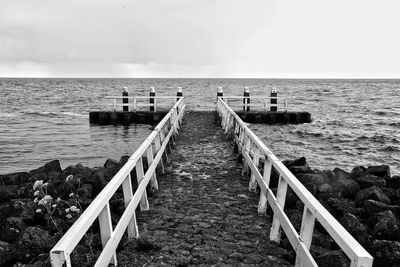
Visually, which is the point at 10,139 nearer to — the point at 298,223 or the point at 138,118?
the point at 138,118

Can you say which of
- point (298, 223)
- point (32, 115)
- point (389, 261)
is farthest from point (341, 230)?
point (32, 115)

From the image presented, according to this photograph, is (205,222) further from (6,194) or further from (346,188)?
(6,194)

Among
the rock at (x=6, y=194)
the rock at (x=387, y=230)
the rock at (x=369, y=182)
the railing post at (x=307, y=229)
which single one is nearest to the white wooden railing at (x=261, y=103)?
the rock at (x=369, y=182)

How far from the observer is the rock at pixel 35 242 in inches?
191

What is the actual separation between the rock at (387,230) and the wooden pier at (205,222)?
0.82 m

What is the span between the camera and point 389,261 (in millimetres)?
4551

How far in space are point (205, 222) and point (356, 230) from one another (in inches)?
85.7

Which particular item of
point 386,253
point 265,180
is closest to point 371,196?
point 265,180

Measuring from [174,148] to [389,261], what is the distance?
313 inches

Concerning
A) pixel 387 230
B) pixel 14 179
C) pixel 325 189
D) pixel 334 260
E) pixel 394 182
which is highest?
pixel 334 260

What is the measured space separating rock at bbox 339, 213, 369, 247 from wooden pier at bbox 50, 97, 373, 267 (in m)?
0.47

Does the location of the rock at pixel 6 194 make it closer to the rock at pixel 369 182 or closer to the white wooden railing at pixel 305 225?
the white wooden railing at pixel 305 225

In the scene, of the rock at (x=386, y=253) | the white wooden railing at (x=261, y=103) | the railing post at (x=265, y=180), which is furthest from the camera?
the white wooden railing at (x=261, y=103)

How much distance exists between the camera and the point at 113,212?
243 inches
